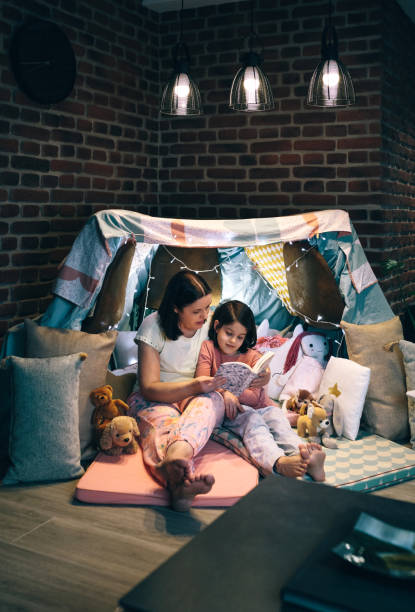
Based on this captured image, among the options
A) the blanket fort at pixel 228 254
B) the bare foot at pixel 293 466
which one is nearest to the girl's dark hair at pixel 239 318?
the blanket fort at pixel 228 254

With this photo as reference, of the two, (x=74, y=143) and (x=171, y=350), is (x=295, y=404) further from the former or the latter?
(x=74, y=143)

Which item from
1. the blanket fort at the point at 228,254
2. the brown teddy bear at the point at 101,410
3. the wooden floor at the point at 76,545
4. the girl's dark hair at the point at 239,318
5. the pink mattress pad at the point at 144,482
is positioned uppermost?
the blanket fort at the point at 228,254

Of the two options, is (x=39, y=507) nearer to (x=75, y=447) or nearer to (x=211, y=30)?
(x=75, y=447)

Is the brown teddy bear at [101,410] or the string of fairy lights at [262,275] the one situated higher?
the string of fairy lights at [262,275]

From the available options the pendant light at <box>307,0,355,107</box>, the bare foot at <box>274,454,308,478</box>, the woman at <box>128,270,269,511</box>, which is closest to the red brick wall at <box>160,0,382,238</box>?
the pendant light at <box>307,0,355,107</box>

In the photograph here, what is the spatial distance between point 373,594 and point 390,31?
139 inches

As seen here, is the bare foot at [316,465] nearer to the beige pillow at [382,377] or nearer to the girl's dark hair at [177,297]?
the beige pillow at [382,377]

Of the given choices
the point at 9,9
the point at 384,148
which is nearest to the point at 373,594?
the point at 9,9

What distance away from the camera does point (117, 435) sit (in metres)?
2.62

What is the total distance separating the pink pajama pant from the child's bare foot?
0.46 feet

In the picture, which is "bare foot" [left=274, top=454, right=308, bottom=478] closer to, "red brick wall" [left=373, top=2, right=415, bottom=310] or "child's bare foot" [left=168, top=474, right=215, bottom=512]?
"child's bare foot" [left=168, top=474, right=215, bottom=512]

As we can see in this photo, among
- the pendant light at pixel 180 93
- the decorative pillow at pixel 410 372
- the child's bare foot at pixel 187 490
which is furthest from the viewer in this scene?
the pendant light at pixel 180 93

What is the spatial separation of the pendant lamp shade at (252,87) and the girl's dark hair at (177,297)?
2.97 feet

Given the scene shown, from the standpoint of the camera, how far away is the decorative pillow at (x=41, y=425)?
2500 mm
